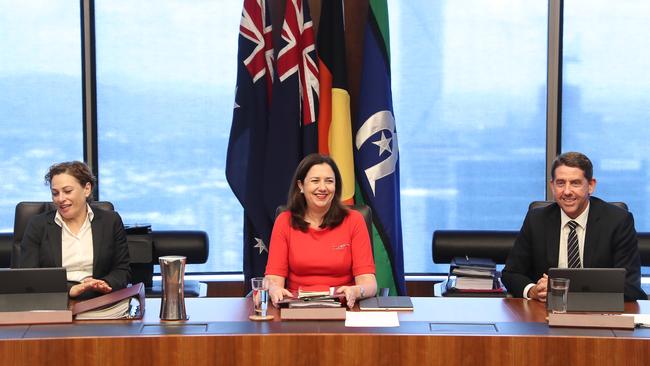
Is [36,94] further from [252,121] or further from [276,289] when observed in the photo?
[276,289]

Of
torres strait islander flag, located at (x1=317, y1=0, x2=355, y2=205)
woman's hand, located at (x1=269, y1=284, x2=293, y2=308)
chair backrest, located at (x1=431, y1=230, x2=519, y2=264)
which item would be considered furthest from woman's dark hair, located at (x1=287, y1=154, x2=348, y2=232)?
torres strait islander flag, located at (x1=317, y1=0, x2=355, y2=205)

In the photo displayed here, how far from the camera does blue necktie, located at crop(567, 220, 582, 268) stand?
3.65 meters

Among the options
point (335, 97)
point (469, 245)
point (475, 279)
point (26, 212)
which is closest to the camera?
point (26, 212)

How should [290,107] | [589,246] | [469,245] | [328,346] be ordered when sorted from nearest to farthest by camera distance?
[328,346], [589,246], [469,245], [290,107]

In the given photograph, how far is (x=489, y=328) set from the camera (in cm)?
296

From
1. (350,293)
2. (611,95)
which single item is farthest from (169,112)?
(611,95)

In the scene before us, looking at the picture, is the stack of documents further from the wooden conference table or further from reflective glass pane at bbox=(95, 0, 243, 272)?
reflective glass pane at bbox=(95, 0, 243, 272)

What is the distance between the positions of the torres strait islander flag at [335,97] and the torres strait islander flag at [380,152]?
83 millimetres

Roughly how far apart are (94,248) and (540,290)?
74.0 inches

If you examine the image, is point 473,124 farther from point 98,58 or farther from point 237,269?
point 98,58

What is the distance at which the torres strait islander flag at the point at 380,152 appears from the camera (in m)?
5.04

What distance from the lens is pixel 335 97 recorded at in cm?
508

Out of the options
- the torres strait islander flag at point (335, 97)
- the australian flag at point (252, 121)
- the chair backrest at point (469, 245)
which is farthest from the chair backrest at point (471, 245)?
the australian flag at point (252, 121)

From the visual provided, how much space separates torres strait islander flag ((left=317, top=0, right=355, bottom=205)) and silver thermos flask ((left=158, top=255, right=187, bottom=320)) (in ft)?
6.83
